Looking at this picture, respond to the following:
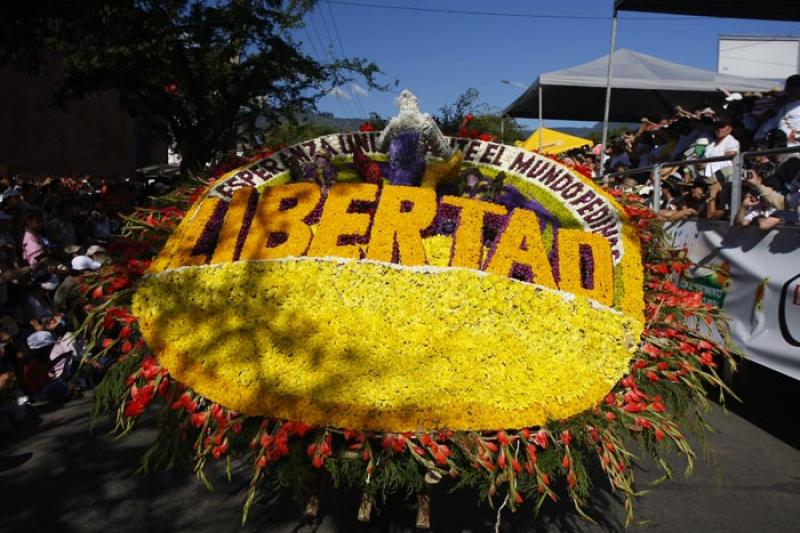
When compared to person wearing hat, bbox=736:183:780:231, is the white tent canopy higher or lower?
higher

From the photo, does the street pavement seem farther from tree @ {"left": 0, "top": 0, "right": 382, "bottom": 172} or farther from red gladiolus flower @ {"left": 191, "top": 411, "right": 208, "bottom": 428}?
tree @ {"left": 0, "top": 0, "right": 382, "bottom": 172}

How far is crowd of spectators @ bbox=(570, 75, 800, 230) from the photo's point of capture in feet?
18.2

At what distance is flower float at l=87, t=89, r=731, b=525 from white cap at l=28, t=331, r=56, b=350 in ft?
10.7

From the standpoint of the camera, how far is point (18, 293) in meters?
6.25

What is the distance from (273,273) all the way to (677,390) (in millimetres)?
2189

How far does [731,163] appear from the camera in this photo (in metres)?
6.80

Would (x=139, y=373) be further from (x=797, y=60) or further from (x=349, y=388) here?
(x=797, y=60)

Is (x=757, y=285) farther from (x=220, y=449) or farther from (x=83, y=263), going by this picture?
(x=83, y=263)

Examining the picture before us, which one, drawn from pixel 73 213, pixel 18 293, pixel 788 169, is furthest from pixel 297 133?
pixel 788 169

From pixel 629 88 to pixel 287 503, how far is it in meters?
10.5

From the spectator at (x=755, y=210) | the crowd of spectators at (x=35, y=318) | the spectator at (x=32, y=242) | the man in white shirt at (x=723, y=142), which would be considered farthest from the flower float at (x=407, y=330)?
the man in white shirt at (x=723, y=142)

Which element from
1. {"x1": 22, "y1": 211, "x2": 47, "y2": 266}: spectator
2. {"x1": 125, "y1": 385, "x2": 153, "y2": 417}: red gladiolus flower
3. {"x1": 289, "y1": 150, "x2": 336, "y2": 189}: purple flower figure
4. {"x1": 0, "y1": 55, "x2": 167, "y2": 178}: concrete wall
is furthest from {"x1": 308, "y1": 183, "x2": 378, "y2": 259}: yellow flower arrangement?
{"x1": 0, "y1": 55, "x2": 167, "y2": 178}: concrete wall

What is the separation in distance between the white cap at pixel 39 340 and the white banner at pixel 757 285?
6.15 meters

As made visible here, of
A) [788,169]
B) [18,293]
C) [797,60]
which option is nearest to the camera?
[788,169]
